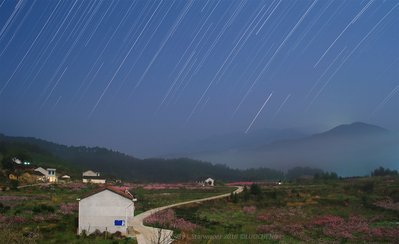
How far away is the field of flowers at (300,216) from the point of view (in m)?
35.8

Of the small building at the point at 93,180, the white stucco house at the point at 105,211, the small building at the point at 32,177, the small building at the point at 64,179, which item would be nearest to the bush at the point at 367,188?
the white stucco house at the point at 105,211

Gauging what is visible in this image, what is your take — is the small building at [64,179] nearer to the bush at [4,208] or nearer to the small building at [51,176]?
the small building at [51,176]

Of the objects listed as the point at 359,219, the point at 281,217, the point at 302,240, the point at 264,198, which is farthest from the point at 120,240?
the point at 264,198

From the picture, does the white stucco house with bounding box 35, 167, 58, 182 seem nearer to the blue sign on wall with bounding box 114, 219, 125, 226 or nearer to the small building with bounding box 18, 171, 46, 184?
the small building with bounding box 18, 171, 46, 184

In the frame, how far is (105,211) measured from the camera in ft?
107

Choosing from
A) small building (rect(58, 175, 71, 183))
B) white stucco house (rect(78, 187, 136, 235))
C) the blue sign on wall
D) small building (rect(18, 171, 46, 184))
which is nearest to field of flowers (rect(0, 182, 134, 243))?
white stucco house (rect(78, 187, 136, 235))

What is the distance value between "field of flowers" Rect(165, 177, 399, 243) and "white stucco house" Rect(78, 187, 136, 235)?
428cm

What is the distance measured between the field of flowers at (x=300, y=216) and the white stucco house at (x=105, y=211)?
14.0 feet

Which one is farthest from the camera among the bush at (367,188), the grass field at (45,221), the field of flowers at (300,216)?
the bush at (367,188)

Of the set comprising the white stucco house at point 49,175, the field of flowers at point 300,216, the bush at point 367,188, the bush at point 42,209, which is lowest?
the field of flowers at point 300,216

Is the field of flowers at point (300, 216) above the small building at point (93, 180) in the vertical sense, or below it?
below

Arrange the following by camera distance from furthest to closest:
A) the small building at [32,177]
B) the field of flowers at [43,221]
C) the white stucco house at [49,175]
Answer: the white stucco house at [49,175]
the small building at [32,177]
the field of flowers at [43,221]

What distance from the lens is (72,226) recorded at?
1318 inches

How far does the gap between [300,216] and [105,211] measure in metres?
25.2
